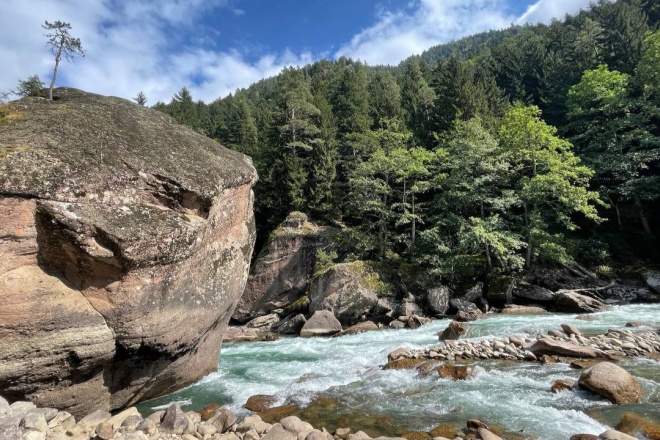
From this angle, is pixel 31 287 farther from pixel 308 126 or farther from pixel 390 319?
pixel 308 126

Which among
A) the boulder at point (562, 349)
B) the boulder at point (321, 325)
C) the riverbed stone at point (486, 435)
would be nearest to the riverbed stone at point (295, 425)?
the riverbed stone at point (486, 435)

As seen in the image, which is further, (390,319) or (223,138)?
(223,138)

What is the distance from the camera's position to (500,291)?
2450cm

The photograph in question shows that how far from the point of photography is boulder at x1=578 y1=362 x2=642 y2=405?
908 cm

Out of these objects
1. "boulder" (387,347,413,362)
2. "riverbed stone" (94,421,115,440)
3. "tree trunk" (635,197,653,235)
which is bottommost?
"boulder" (387,347,413,362)

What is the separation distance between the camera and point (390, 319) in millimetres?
23562

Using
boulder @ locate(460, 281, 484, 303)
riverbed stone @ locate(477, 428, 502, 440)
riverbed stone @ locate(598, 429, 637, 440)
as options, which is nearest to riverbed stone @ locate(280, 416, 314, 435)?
riverbed stone @ locate(477, 428, 502, 440)

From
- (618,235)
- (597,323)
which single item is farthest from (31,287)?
(618,235)

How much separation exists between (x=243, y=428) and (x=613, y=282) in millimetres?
25520

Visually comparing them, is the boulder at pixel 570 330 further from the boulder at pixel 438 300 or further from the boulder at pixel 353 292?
the boulder at pixel 353 292

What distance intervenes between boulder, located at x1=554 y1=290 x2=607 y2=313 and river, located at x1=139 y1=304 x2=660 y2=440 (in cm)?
353

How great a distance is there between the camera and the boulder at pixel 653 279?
76.9 feet

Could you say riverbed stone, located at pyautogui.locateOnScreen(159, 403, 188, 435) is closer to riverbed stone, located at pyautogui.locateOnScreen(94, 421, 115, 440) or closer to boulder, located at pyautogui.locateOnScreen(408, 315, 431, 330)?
riverbed stone, located at pyautogui.locateOnScreen(94, 421, 115, 440)

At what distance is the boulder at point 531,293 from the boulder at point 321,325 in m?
11.7
